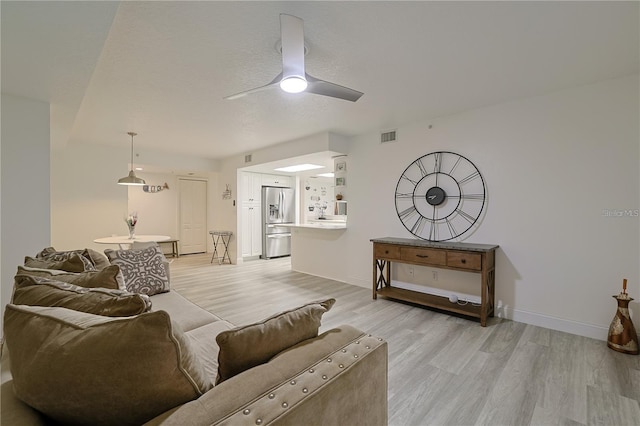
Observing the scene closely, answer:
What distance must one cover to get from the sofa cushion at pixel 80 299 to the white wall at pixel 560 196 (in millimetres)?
3487

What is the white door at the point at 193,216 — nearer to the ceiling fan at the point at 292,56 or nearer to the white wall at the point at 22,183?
the white wall at the point at 22,183

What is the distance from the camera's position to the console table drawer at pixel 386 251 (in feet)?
11.9

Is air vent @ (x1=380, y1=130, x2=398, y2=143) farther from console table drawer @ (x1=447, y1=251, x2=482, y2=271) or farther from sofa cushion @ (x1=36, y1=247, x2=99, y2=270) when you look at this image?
sofa cushion @ (x1=36, y1=247, x2=99, y2=270)

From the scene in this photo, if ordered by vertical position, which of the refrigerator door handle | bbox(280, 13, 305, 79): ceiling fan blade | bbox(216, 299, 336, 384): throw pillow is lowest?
bbox(216, 299, 336, 384): throw pillow

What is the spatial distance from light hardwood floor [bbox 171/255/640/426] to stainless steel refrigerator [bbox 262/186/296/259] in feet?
10.7

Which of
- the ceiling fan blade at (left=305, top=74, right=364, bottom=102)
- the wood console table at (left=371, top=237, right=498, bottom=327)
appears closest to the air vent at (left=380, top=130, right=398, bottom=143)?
the wood console table at (left=371, top=237, right=498, bottom=327)

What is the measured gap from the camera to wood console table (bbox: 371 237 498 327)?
2.97 m

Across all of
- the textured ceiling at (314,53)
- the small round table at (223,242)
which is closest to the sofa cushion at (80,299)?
the textured ceiling at (314,53)

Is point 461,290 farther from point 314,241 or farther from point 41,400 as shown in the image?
point 41,400

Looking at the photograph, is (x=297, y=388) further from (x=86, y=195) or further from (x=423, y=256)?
(x=86, y=195)

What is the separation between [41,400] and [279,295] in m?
3.45

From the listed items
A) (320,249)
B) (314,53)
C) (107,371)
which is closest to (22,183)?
(314,53)

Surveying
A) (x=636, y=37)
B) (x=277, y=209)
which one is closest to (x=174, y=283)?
(x=277, y=209)

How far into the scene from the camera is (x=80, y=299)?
1066 mm
